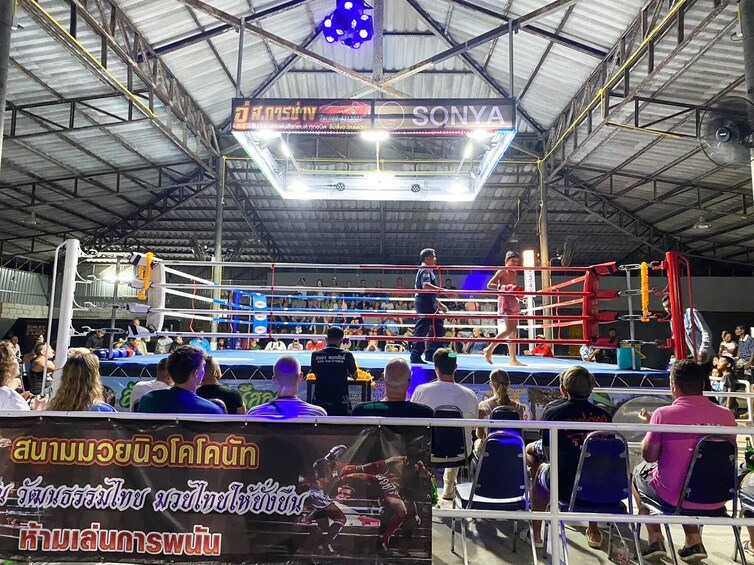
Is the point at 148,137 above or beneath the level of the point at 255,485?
→ above

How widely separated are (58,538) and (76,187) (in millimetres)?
13618

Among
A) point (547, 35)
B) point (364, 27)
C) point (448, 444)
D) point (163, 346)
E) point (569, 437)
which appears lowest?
point (448, 444)

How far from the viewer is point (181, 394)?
306 centimetres

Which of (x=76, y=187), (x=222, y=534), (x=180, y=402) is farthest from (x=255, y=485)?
(x=76, y=187)

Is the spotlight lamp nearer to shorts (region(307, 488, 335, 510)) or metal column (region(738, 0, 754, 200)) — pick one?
metal column (region(738, 0, 754, 200))

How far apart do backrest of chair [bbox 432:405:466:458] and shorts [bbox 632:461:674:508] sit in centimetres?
122

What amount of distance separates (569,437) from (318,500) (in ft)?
5.48

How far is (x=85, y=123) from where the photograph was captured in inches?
420

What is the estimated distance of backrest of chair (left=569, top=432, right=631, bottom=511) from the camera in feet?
9.74

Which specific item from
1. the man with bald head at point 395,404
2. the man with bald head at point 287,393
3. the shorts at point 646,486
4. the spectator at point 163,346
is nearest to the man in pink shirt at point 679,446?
the shorts at point 646,486

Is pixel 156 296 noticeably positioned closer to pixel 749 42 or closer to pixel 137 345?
pixel 137 345

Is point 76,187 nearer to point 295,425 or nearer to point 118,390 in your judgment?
point 118,390

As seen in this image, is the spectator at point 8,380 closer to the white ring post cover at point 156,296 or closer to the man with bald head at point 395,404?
the man with bald head at point 395,404

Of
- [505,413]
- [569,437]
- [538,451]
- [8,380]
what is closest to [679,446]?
[569,437]
